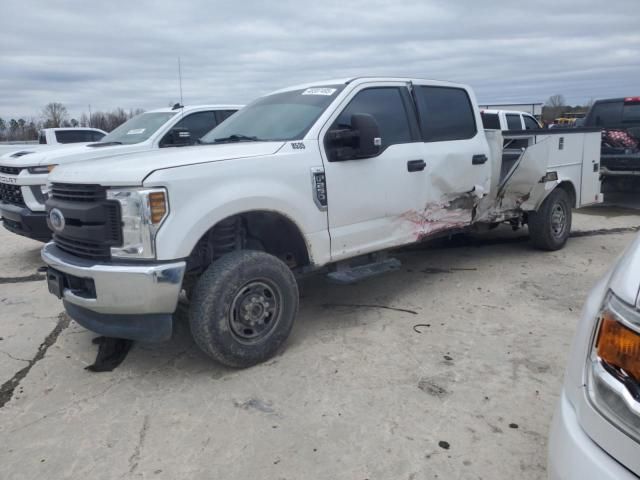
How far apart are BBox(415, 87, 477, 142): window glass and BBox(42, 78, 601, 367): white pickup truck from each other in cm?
2

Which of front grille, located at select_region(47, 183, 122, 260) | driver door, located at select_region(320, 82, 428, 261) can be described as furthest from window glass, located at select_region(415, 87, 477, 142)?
front grille, located at select_region(47, 183, 122, 260)

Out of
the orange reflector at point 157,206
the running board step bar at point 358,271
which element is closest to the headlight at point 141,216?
the orange reflector at point 157,206

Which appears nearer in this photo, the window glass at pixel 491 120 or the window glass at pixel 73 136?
the window glass at pixel 491 120

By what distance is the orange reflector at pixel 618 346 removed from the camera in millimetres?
1410

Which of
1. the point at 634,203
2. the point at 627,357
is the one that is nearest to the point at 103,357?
A: the point at 627,357

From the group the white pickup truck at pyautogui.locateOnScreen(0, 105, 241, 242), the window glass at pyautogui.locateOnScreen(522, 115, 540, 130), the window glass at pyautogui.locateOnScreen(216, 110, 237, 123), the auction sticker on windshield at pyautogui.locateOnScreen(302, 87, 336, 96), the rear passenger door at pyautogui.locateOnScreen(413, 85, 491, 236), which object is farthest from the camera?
the window glass at pyautogui.locateOnScreen(522, 115, 540, 130)

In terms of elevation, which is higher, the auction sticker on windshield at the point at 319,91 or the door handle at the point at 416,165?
the auction sticker on windshield at the point at 319,91

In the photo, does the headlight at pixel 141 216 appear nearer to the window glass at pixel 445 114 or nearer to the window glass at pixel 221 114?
the window glass at pixel 445 114

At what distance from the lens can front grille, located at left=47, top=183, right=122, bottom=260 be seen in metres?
3.24

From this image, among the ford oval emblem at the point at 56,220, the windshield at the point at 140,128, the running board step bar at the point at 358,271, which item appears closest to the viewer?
the ford oval emblem at the point at 56,220

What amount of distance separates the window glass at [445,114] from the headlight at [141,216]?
8.63 ft

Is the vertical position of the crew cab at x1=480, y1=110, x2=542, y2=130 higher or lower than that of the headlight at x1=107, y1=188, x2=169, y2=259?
higher

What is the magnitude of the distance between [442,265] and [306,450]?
3.76 m

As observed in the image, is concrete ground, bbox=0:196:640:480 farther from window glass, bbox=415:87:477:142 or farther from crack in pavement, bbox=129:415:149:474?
window glass, bbox=415:87:477:142
